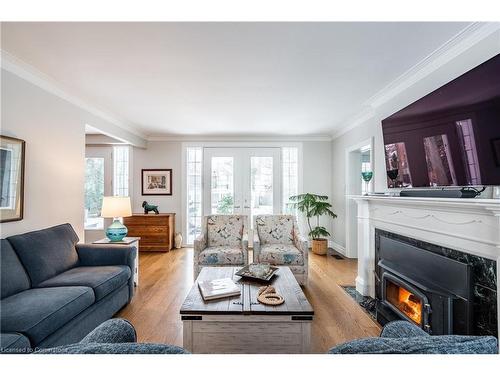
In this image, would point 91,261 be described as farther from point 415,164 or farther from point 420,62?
point 420,62

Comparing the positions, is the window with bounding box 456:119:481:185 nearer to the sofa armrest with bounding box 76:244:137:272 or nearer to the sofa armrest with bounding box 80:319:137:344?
the sofa armrest with bounding box 80:319:137:344

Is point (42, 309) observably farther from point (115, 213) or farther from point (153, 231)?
point (153, 231)

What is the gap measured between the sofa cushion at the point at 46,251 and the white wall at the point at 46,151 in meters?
0.20

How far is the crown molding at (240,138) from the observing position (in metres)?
5.29

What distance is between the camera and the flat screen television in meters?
1.43

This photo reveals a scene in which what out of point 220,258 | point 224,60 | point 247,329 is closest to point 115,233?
point 220,258

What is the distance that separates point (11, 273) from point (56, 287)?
12.3 inches

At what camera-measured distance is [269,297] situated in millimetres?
1803

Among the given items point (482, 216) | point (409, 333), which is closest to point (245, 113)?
point (482, 216)

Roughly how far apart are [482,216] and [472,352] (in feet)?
3.84

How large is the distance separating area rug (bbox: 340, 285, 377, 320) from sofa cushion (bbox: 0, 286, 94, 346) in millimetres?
2580

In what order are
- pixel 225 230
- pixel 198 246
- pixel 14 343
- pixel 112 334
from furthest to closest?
pixel 225 230 → pixel 198 246 → pixel 14 343 → pixel 112 334

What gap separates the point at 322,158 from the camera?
5383mm
